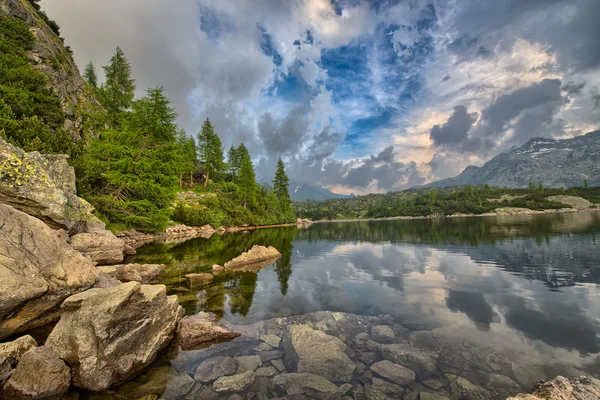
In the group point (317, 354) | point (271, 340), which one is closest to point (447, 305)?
point (317, 354)

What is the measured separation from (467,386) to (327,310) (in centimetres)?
730

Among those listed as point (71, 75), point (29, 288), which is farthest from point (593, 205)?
point (71, 75)

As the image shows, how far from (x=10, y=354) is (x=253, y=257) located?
2092cm

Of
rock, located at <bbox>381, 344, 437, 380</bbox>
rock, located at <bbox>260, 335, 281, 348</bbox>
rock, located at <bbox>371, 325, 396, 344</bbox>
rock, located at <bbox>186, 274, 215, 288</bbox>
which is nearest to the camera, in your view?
rock, located at <bbox>381, 344, 437, 380</bbox>

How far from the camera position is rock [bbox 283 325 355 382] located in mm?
7910

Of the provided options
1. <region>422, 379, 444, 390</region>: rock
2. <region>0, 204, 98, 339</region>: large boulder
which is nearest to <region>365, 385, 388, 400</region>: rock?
<region>422, 379, 444, 390</region>: rock

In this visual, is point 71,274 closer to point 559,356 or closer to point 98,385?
point 98,385

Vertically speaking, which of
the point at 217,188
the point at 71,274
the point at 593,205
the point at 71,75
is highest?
the point at 71,75

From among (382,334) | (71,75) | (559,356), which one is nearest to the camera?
(559,356)

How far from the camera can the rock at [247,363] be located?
8055mm

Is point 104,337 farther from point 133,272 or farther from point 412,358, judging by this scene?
point 133,272

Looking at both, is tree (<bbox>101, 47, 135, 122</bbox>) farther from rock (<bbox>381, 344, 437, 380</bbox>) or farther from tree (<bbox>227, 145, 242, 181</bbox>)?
rock (<bbox>381, 344, 437, 380</bbox>)

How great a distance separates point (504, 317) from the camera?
12.2 m

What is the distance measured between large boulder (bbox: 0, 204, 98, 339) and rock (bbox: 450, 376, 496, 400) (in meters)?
12.1
